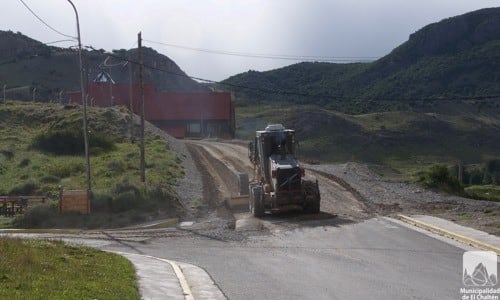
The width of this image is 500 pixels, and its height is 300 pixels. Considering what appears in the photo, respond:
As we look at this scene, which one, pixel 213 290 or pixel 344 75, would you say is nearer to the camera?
pixel 213 290

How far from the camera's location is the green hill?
10438cm

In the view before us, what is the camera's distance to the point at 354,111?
116 metres

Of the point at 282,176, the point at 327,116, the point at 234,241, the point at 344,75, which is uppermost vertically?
the point at 344,75

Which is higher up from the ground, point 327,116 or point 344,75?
point 344,75

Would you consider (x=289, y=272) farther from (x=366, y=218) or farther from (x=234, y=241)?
(x=366, y=218)

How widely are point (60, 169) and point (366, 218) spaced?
2407 cm

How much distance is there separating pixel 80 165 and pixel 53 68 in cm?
8985

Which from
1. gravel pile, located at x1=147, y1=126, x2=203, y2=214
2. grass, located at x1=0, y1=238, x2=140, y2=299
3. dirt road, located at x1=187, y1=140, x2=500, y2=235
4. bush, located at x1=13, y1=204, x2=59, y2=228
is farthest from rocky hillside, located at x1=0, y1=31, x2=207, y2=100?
grass, located at x1=0, y1=238, x2=140, y2=299

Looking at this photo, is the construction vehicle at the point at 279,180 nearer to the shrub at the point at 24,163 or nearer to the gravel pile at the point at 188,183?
the gravel pile at the point at 188,183

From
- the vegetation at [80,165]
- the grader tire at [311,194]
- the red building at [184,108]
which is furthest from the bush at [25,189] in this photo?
the red building at [184,108]

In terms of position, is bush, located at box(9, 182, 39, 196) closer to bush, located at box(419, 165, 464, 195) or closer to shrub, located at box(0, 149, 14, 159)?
shrub, located at box(0, 149, 14, 159)

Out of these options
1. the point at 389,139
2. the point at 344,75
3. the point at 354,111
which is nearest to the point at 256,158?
the point at 389,139

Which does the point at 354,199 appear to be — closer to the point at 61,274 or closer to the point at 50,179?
the point at 50,179

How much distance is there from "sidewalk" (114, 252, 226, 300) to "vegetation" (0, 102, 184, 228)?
1599 centimetres
